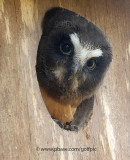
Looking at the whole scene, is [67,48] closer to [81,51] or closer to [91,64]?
[81,51]

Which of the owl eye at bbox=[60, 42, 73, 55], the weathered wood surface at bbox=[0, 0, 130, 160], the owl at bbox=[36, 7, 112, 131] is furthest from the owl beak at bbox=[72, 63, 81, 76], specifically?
the weathered wood surface at bbox=[0, 0, 130, 160]

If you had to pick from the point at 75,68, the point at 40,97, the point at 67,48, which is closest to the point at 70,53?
the point at 67,48

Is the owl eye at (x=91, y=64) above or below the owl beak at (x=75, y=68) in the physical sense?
above

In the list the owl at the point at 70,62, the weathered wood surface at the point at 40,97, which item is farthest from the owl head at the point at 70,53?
the weathered wood surface at the point at 40,97

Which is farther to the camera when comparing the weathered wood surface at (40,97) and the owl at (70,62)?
the owl at (70,62)

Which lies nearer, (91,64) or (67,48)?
(67,48)

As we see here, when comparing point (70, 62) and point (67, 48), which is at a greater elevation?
point (67, 48)

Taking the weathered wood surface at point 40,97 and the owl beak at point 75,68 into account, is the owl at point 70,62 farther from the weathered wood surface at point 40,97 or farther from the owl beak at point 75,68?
the weathered wood surface at point 40,97

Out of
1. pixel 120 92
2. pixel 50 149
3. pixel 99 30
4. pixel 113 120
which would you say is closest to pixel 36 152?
pixel 50 149

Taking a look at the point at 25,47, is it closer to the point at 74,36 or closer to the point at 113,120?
the point at 74,36
